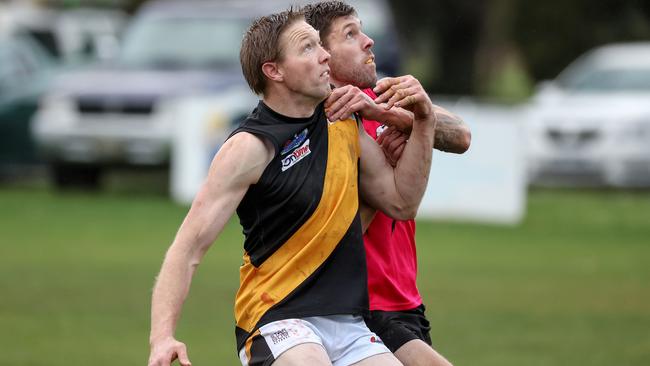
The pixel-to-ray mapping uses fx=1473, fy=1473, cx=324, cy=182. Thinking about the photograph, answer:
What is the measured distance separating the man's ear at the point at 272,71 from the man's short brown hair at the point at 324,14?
0.37m

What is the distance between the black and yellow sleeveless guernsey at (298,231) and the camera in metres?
5.06

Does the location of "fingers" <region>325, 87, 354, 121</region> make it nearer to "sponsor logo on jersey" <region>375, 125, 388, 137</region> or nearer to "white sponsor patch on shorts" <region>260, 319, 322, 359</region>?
"sponsor logo on jersey" <region>375, 125, 388, 137</region>

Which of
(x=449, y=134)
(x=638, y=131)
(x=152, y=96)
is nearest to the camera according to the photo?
(x=449, y=134)

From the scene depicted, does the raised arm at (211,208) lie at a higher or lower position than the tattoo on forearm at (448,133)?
lower

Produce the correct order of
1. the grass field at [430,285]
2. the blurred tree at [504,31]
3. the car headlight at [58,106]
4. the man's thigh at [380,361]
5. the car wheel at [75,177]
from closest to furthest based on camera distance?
the man's thigh at [380,361]
the grass field at [430,285]
the car headlight at [58,106]
the car wheel at [75,177]
the blurred tree at [504,31]

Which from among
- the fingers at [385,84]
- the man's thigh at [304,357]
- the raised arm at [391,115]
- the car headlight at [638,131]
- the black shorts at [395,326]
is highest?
the fingers at [385,84]

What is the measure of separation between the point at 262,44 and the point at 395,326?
1.20 metres

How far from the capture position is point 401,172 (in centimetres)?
534

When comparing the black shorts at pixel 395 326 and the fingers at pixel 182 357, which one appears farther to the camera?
the black shorts at pixel 395 326

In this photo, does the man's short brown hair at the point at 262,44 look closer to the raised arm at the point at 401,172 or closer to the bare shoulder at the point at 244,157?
the bare shoulder at the point at 244,157

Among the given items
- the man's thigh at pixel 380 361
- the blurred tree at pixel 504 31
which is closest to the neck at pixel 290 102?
the man's thigh at pixel 380 361

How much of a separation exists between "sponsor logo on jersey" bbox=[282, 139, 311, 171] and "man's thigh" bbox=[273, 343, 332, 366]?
0.62 metres

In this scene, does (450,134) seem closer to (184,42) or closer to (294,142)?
(294,142)

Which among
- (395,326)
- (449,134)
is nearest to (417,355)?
(395,326)
